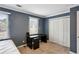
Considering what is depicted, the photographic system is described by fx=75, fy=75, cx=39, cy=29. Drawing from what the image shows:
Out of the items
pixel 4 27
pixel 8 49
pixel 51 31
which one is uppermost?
pixel 4 27

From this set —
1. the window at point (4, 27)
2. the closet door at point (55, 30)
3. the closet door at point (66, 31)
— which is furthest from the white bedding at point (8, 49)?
the closet door at point (55, 30)

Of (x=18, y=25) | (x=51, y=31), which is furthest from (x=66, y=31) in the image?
(x=18, y=25)

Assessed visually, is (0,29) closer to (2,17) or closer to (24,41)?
(2,17)

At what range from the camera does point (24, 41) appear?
304 centimetres

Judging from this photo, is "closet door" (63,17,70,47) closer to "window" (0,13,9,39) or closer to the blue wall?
the blue wall

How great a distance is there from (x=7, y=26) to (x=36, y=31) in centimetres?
171

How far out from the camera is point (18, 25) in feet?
9.27

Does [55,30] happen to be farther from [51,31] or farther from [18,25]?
[18,25]

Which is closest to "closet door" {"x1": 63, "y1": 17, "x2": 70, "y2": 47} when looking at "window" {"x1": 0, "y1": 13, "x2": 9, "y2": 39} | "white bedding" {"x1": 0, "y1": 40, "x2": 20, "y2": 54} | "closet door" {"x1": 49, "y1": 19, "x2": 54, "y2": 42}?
"closet door" {"x1": 49, "y1": 19, "x2": 54, "y2": 42}

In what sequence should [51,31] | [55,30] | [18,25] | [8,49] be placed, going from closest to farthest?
[8,49] → [18,25] → [55,30] → [51,31]

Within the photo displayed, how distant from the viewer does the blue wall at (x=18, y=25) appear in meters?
2.60

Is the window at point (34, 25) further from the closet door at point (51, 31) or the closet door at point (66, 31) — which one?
the closet door at point (66, 31)

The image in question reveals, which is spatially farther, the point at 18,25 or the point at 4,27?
the point at 18,25
